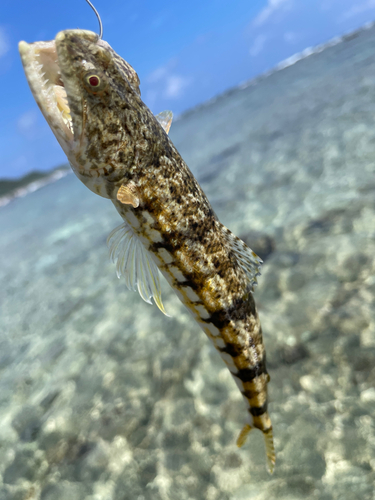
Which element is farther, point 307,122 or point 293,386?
point 307,122

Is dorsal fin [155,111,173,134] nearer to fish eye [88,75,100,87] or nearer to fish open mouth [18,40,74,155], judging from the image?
fish eye [88,75,100,87]

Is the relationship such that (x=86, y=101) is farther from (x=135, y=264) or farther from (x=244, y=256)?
(x=244, y=256)

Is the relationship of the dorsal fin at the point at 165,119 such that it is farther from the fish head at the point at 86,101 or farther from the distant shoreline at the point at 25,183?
the distant shoreline at the point at 25,183

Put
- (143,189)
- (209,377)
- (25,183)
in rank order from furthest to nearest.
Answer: (25,183), (209,377), (143,189)

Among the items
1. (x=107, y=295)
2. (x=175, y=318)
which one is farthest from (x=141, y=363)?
(x=107, y=295)

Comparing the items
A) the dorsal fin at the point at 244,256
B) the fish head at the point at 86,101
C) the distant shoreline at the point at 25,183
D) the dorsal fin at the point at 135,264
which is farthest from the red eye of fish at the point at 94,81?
the distant shoreline at the point at 25,183

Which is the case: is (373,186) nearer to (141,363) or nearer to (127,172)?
(141,363)

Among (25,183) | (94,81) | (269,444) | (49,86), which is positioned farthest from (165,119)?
(25,183)
